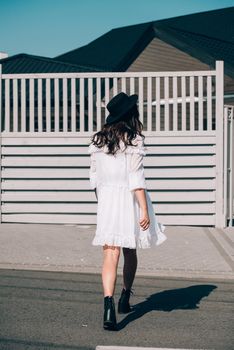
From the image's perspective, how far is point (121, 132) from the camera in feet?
17.5

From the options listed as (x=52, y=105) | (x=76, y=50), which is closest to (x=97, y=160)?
(x=52, y=105)

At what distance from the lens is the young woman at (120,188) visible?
17.4 feet

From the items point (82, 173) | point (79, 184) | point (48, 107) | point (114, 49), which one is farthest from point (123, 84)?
point (114, 49)

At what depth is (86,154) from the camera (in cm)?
1141

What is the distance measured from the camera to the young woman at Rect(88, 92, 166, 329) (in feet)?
17.4

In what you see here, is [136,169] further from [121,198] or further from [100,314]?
[100,314]

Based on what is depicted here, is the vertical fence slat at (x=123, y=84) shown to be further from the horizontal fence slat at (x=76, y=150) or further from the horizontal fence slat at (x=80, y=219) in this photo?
the horizontal fence slat at (x=80, y=219)

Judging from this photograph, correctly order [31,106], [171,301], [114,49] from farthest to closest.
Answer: [114,49] → [31,106] → [171,301]

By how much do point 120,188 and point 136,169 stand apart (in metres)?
Answer: 0.20

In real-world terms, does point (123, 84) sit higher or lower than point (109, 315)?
higher

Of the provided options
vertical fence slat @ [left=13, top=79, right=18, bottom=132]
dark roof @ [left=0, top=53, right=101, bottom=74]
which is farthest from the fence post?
dark roof @ [left=0, top=53, right=101, bottom=74]

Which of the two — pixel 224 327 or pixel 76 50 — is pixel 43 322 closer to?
pixel 224 327

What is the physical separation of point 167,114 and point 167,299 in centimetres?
526

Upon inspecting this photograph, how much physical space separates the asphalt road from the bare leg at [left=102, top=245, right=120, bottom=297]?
0.32m
